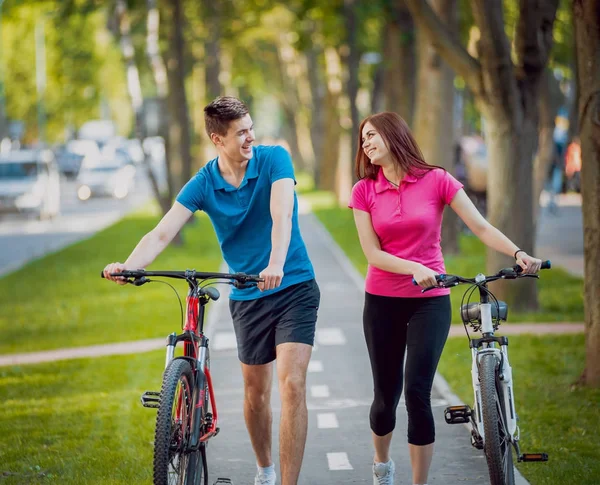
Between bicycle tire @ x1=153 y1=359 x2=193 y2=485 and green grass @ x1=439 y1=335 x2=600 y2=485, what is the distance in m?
1.90

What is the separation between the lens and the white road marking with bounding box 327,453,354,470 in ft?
23.4

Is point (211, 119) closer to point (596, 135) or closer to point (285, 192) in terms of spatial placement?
point (285, 192)

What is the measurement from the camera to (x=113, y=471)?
23.4 ft

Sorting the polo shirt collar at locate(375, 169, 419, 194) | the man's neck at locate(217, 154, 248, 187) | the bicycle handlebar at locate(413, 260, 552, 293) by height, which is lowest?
the bicycle handlebar at locate(413, 260, 552, 293)

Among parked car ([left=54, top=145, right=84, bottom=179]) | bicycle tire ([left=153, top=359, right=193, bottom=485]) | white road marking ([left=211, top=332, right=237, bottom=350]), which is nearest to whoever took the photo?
bicycle tire ([left=153, top=359, right=193, bottom=485])

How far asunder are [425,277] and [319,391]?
4.30 meters

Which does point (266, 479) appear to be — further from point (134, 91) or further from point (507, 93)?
point (134, 91)

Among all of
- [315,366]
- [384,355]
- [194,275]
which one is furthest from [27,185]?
[194,275]

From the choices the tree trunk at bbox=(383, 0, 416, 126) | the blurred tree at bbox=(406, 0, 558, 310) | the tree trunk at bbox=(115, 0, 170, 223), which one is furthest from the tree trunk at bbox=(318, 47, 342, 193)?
the blurred tree at bbox=(406, 0, 558, 310)

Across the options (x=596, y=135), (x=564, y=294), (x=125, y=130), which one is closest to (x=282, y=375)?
(x=596, y=135)

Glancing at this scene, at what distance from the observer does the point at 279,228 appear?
18.4 feet

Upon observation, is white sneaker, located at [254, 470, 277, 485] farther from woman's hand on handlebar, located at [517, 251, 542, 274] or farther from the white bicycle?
woman's hand on handlebar, located at [517, 251, 542, 274]

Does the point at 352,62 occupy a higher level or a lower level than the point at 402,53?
higher

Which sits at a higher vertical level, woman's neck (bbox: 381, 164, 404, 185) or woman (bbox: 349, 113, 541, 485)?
woman's neck (bbox: 381, 164, 404, 185)
